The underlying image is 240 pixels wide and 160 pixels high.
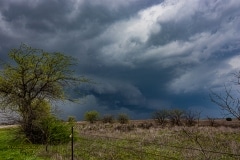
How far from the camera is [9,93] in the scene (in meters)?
33.2

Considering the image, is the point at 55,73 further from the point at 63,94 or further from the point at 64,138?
the point at 64,138

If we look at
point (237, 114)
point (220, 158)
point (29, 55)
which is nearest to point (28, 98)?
point (29, 55)

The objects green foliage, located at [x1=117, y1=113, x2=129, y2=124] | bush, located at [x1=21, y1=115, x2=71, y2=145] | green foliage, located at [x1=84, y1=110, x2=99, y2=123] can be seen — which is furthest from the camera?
green foliage, located at [x1=84, y1=110, x2=99, y2=123]

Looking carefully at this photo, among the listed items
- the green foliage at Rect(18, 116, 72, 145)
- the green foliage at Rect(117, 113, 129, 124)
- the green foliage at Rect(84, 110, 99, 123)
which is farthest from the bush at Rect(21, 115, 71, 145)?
the green foliage at Rect(84, 110, 99, 123)

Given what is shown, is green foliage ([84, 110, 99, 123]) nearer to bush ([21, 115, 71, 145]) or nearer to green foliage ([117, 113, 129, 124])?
green foliage ([117, 113, 129, 124])

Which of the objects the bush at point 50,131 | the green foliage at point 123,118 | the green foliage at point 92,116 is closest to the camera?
the bush at point 50,131

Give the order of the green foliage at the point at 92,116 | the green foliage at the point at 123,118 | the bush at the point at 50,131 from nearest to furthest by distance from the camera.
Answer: the bush at the point at 50,131, the green foliage at the point at 123,118, the green foliage at the point at 92,116

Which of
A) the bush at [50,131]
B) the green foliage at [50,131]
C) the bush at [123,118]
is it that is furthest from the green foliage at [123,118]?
the bush at [50,131]

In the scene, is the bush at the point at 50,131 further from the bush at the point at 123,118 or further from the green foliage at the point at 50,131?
the bush at the point at 123,118

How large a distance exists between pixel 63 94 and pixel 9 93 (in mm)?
5624

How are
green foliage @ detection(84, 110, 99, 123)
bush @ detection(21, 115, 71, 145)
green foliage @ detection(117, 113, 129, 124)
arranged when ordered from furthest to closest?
green foliage @ detection(84, 110, 99, 123) < green foliage @ detection(117, 113, 129, 124) < bush @ detection(21, 115, 71, 145)

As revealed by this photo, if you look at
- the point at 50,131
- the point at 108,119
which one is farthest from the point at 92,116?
the point at 50,131

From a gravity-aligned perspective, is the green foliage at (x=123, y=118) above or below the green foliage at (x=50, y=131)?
above

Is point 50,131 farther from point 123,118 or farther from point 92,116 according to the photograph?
point 92,116
